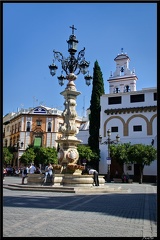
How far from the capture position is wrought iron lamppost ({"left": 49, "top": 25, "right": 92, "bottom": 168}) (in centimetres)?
1642

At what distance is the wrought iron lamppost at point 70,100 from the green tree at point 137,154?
14.7 metres

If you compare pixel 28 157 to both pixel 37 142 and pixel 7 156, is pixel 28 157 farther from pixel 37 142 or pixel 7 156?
pixel 37 142

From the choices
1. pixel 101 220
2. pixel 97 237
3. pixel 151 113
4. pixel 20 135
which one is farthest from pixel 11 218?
pixel 20 135

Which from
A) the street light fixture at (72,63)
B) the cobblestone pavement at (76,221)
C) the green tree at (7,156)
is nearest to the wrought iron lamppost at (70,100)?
the street light fixture at (72,63)

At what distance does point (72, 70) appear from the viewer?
18141mm

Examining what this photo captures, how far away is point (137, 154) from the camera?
3017 centimetres

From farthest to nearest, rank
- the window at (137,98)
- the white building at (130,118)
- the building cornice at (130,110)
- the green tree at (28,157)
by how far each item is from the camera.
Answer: the green tree at (28,157) < the window at (137,98) < the building cornice at (130,110) < the white building at (130,118)

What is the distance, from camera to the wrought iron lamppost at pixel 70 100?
16.4 meters

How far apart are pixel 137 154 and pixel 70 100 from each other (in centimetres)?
1507

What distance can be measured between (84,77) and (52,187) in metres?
6.91

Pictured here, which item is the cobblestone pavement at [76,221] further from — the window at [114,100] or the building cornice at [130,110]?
the window at [114,100]

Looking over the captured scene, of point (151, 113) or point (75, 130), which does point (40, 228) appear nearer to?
point (75, 130)

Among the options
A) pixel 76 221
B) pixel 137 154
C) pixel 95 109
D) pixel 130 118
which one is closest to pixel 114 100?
pixel 95 109

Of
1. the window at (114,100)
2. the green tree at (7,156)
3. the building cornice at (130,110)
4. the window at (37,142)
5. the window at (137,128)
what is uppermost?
the window at (114,100)
